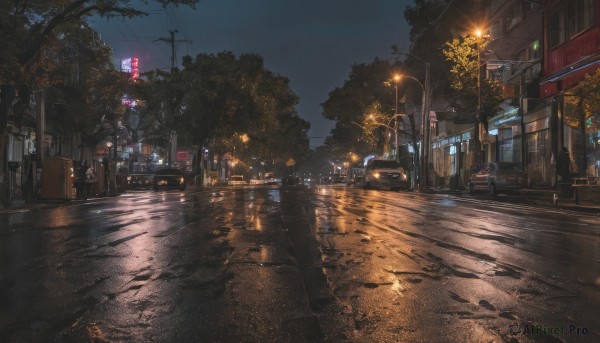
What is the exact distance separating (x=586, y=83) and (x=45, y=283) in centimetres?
2069

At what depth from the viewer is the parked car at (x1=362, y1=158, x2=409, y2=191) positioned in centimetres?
3819

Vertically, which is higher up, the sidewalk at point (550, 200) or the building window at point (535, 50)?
the building window at point (535, 50)

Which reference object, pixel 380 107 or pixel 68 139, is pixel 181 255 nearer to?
pixel 68 139

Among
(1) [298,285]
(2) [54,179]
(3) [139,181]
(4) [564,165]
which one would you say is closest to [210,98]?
(3) [139,181]

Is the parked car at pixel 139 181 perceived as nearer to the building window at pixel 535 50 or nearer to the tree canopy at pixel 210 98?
the tree canopy at pixel 210 98

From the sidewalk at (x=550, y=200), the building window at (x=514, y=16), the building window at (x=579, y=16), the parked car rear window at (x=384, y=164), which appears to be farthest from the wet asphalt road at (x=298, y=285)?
the parked car rear window at (x=384, y=164)

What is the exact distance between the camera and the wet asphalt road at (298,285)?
186 inches

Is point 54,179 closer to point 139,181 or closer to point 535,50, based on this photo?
point 139,181

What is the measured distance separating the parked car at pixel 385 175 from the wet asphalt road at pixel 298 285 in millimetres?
26113

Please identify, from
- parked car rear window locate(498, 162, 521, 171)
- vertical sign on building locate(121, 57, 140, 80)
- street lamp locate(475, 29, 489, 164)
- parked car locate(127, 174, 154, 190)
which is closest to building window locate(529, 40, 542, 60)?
street lamp locate(475, 29, 489, 164)

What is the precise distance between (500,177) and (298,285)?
23844 millimetres

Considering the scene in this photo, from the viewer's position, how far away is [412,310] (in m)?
5.33

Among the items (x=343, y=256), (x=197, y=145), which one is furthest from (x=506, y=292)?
(x=197, y=145)

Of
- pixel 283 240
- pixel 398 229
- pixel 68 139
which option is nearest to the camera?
pixel 283 240
